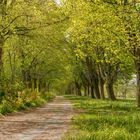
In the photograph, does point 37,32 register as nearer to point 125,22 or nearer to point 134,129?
point 125,22

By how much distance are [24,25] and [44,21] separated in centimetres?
146

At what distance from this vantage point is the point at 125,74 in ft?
210

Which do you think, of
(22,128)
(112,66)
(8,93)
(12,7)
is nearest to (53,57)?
(112,66)

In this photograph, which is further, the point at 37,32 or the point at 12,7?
the point at 37,32

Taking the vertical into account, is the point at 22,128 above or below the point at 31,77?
below

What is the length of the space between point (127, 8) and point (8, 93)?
13018 mm

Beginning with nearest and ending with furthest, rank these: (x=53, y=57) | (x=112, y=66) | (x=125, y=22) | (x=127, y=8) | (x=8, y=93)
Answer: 1. (x=127, y=8)
2. (x=125, y=22)
3. (x=8, y=93)
4. (x=112, y=66)
5. (x=53, y=57)

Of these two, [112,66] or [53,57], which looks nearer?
[112,66]

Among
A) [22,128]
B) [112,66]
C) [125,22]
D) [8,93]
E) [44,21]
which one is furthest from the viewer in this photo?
[112,66]

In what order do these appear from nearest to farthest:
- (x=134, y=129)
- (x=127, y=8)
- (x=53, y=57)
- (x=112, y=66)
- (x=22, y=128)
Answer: (x=134, y=129) → (x=22, y=128) → (x=127, y=8) → (x=112, y=66) → (x=53, y=57)

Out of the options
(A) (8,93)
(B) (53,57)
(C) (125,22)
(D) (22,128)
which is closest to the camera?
(D) (22,128)

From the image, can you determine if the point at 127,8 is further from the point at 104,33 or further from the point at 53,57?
the point at 53,57

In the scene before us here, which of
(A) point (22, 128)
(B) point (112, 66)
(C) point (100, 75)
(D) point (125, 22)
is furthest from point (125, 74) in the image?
(A) point (22, 128)

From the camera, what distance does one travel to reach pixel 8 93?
34.6 meters
